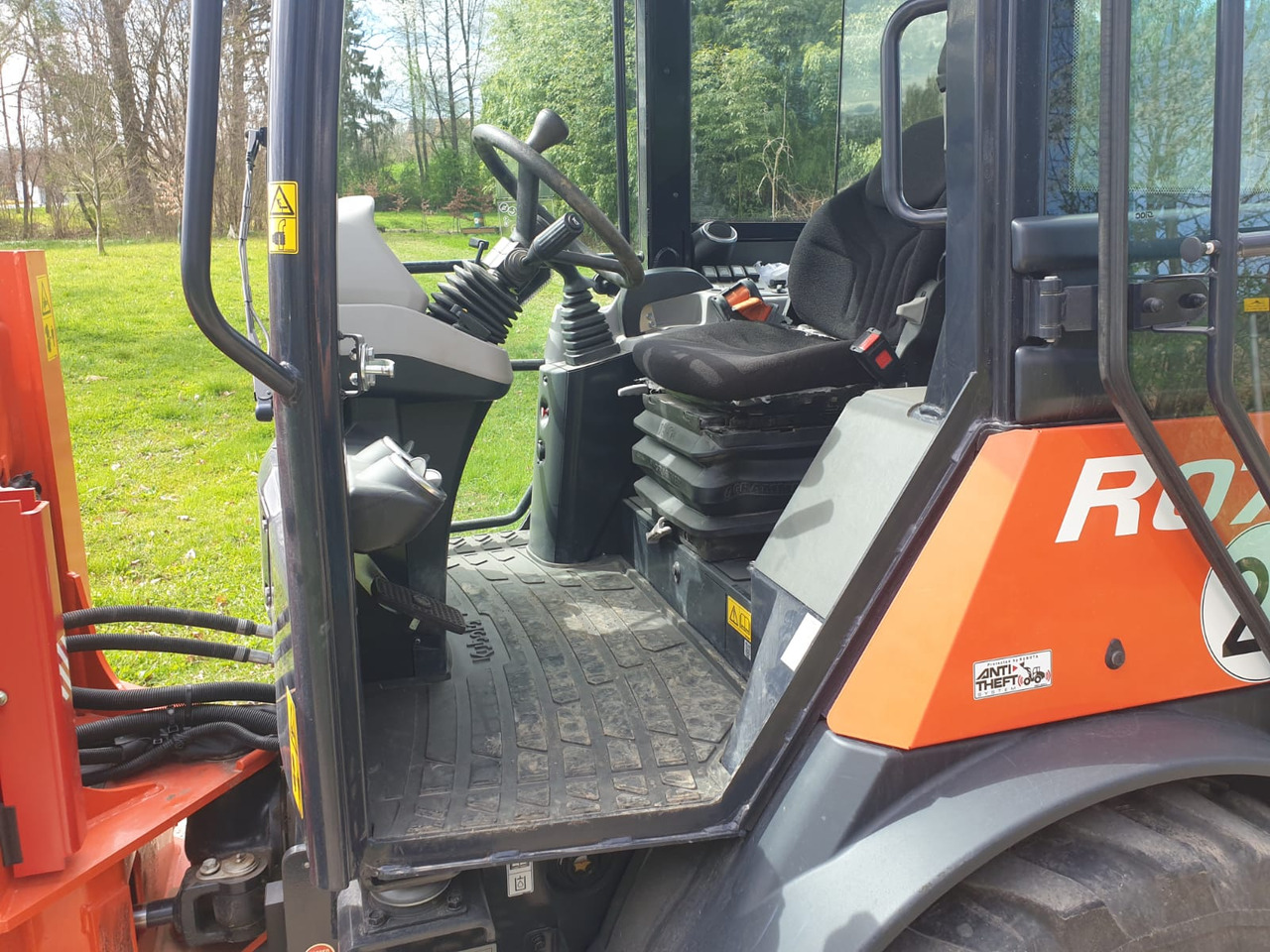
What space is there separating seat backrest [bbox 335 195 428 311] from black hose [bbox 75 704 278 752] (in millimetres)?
880

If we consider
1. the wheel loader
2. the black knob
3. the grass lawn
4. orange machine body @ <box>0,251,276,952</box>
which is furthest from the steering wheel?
orange machine body @ <box>0,251,276,952</box>

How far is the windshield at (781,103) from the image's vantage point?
2963 mm

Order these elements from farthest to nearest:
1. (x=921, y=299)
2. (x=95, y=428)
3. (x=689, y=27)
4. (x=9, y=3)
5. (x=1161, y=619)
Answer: (x=9, y=3) → (x=95, y=428) → (x=689, y=27) → (x=921, y=299) → (x=1161, y=619)

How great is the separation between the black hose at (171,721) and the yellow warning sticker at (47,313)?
75 centimetres

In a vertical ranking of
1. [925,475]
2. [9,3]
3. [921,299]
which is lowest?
[925,475]

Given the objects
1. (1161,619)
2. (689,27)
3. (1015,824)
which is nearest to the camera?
(1015,824)

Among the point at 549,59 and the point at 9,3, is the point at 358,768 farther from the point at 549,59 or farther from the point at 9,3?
the point at 9,3

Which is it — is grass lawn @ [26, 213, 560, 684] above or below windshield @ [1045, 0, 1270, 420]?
below

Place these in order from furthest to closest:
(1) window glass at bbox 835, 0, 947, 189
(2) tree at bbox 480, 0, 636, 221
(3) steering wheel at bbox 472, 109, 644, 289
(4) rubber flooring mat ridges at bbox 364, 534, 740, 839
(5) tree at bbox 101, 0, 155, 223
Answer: (2) tree at bbox 480, 0, 636, 221 → (1) window glass at bbox 835, 0, 947, 189 → (5) tree at bbox 101, 0, 155, 223 → (3) steering wheel at bbox 472, 109, 644, 289 → (4) rubber flooring mat ridges at bbox 364, 534, 740, 839

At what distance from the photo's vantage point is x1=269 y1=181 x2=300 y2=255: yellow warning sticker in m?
1.19

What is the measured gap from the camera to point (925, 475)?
1.33 m

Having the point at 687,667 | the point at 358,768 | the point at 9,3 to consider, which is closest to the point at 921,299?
the point at 687,667

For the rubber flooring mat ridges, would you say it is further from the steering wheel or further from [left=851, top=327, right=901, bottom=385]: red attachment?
the steering wheel

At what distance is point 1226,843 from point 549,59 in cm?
269
